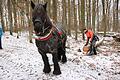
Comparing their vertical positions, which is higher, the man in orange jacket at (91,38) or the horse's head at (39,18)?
the horse's head at (39,18)

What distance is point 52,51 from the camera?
812 centimetres

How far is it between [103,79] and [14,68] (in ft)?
13.0

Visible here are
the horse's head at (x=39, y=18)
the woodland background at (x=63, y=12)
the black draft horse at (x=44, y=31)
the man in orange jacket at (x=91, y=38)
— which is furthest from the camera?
the woodland background at (x=63, y=12)

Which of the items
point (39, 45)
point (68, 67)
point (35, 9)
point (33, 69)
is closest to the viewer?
point (35, 9)

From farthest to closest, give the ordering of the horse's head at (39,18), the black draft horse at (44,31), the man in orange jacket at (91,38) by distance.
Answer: the man in orange jacket at (91,38) → the black draft horse at (44,31) → the horse's head at (39,18)

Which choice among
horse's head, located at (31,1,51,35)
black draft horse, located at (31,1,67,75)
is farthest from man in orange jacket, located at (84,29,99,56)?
horse's head, located at (31,1,51,35)

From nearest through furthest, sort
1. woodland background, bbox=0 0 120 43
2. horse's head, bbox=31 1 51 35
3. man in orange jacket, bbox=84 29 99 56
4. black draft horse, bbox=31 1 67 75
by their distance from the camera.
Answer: horse's head, bbox=31 1 51 35 < black draft horse, bbox=31 1 67 75 < man in orange jacket, bbox=84 29 99 56 < woodland background, bbox=0 0 120 43

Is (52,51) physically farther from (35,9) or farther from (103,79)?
(103,79)

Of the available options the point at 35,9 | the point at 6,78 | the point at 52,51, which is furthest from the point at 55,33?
the point at 6,78

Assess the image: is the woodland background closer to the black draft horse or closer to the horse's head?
the black draft horse

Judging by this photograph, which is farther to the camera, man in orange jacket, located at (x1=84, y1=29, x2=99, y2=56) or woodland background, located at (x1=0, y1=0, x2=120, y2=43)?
woodland background, located at (x1=0, y1=0, x2=120, y2=43)

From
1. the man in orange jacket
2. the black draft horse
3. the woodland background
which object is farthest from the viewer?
the woodland background

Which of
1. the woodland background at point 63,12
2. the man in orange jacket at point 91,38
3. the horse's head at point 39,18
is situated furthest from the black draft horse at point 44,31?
the man in orange jacket at point 91,38

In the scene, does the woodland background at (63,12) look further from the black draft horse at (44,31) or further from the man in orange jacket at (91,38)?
the black draft horse at (44,31)
